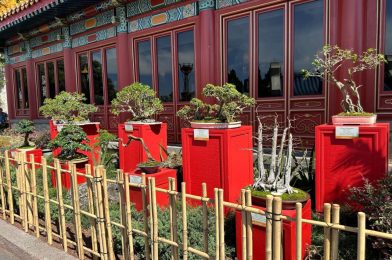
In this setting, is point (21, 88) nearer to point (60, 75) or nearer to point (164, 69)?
point (60, 75)

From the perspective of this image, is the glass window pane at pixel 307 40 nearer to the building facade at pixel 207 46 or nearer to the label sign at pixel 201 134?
the building facade at pixel 207 46

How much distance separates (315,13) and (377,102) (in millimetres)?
1887

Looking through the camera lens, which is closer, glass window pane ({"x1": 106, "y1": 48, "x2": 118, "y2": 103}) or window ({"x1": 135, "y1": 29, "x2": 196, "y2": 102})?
window ({"x1": 135, "y1": 29, "x2": 196, "y2": 102})

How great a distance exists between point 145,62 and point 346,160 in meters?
5.91

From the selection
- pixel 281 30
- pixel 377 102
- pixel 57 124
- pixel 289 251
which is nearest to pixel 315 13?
pixel 281 30

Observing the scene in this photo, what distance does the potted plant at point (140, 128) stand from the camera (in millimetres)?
5641

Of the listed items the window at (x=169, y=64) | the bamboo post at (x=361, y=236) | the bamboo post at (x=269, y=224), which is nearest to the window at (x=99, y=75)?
the window at (x=169, y=64)

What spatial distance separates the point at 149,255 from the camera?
8.93 feet

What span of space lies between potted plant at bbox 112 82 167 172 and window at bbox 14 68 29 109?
867cm

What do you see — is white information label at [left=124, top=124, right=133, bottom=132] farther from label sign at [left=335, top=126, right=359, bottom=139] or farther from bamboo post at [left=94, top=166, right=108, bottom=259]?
label sign at [left=335, top=126, right=359, bottom=139]

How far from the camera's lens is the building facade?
16.4ft

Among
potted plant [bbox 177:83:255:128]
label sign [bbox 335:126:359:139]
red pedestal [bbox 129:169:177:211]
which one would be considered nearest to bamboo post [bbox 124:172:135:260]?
red pedestal [bbox 129:169:177:211]

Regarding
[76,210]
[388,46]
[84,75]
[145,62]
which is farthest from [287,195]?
[84,75]

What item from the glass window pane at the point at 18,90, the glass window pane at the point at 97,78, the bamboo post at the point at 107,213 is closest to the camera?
the bamboo post at the point at 107,213
